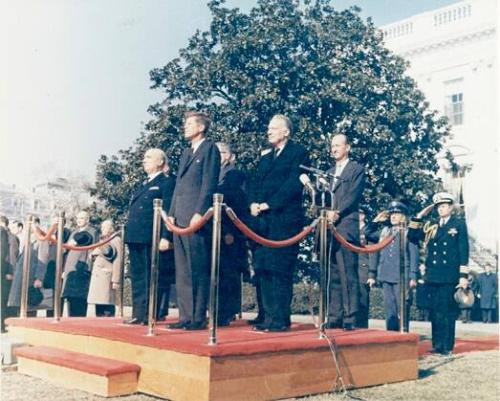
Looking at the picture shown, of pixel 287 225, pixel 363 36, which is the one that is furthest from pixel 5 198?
pixel 287 225

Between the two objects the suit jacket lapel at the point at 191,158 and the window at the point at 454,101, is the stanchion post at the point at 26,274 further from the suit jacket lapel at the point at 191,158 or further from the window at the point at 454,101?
the window at the point at 454,101

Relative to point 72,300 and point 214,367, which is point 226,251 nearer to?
point 214,367

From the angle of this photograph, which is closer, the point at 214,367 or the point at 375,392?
the point at 214,367

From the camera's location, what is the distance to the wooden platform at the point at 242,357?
4574 millimetres

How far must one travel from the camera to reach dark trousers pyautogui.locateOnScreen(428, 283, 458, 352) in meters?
7.67

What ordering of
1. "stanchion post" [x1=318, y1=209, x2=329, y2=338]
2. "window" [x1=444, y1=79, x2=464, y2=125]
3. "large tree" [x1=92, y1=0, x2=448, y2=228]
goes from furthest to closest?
1. "window" [x1=444, y1=79, x2=464, y2=125]
2. "large tree" [x1=92, y1=0, x2=448, y2=228]
3. "stanchion post" [x1=318, y1=209, x2=329, y2=338]

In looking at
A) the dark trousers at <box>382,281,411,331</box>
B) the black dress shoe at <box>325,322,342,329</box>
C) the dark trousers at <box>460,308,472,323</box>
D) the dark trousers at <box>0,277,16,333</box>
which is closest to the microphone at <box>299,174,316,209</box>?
the black dress shoe at <box>325,322,342,329</box>

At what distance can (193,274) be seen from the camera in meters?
5.55

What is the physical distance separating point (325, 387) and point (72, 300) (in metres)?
4.84

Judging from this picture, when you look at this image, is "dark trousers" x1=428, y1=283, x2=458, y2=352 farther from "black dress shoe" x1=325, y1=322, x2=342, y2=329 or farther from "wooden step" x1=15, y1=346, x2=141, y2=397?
"wooden step" x1=15, y1=346, x2=141, y2=397

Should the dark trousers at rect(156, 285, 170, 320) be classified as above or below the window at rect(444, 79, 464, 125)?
below

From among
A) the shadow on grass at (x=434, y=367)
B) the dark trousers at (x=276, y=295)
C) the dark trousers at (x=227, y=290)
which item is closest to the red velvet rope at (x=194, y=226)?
the dark trousers at (x=276, y=295)

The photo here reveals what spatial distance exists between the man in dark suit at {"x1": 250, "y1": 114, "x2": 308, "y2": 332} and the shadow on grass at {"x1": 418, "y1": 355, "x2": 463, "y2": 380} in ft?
4.73

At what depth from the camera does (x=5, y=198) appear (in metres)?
14.9
